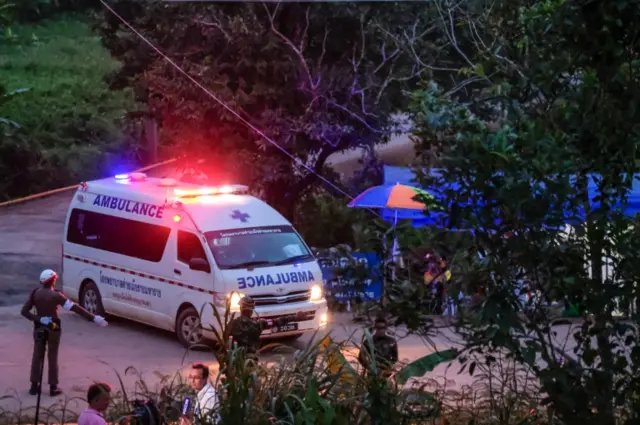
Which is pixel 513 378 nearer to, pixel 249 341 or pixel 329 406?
pixel 329 406

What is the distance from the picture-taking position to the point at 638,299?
5.22 meters

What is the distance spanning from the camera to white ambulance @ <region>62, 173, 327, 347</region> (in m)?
15.1

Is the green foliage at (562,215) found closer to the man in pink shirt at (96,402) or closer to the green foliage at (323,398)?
the green foliage at (323,398)

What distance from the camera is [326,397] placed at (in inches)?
294

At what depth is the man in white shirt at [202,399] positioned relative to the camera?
7188 millimetres

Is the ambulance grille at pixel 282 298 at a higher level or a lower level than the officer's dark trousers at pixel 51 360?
higher

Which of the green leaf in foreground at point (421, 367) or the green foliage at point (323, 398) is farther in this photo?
the green foliage at point (323, 398)

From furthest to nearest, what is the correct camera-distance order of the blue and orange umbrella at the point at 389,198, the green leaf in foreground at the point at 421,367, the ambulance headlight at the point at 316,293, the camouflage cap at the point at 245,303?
the blue and orange umbrella at the point at 389,198 → the ambulance headlight at the point at 316,293 → the camouflage cap at the point at 245,303 → the green leaf in foreground at the point at 421,367

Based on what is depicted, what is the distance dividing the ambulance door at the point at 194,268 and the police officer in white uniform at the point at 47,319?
2.64 meters

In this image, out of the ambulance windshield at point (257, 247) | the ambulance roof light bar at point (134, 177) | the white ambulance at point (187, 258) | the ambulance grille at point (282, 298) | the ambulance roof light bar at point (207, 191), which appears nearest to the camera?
the ambulance grille at point (282, 298)

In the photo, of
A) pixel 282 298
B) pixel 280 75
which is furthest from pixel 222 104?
pixel 282 298

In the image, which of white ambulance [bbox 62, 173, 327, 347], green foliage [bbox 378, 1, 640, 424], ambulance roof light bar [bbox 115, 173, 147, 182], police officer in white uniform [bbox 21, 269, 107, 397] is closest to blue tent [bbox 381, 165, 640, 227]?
white ambulance [bbox 62, 173, 327, 347]

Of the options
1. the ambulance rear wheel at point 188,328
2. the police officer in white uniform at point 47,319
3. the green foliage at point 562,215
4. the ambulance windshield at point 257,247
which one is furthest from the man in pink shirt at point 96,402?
the ambulance rear wheel at point 188,328

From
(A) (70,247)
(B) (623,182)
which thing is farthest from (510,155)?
(A) (70,247)
